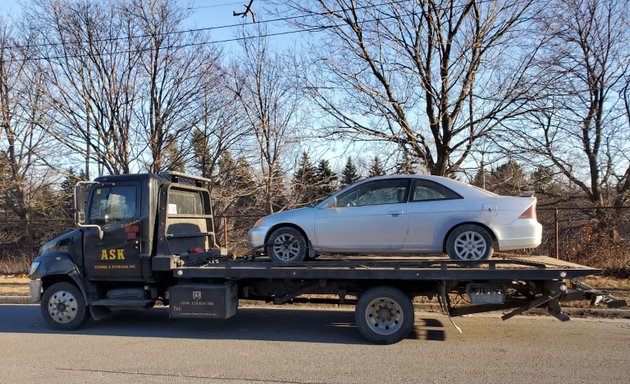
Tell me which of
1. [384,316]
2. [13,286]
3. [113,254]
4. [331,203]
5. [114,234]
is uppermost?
[331,203]

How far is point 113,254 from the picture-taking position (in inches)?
294

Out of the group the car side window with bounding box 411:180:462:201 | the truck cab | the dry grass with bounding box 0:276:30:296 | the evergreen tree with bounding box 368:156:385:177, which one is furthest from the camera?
the evergreen tree with bounding box 368:156:385:177

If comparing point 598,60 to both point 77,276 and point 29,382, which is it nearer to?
point 77,276

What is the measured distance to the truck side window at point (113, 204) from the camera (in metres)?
7.49

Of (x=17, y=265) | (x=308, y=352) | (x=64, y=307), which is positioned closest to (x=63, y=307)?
(x=64, y=307)

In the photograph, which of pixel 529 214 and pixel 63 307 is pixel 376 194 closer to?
pixel 529 214

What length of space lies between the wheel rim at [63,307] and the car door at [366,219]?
154 inches

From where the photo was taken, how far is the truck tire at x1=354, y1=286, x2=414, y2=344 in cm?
649

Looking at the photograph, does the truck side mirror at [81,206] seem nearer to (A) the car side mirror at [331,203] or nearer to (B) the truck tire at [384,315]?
(A) the car side mirror at [331,203]

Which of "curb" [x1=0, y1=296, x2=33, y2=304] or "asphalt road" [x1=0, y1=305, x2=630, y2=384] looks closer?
"asphalt road" [x1=0, y1=305, x2=630, y2=384]

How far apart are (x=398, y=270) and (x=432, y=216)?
117cm

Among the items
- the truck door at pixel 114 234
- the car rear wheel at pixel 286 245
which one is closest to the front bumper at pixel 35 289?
the truck door at pixel 114 234

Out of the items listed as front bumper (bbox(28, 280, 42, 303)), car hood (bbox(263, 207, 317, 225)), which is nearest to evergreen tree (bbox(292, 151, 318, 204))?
car hood (bbox(263, 207, 317, 225))

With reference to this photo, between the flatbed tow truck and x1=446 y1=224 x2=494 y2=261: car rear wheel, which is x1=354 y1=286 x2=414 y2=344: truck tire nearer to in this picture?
the flatbed tow truck
